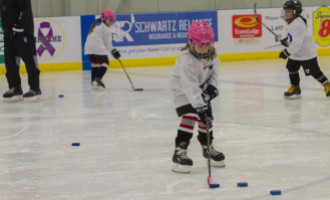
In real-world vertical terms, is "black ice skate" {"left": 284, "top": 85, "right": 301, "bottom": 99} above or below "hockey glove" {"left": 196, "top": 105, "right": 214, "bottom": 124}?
below

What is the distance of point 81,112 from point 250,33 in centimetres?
689

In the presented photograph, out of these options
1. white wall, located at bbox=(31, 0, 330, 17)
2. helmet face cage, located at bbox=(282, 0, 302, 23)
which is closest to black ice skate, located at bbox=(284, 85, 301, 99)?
helmet face cage, located at bbox=(282, 0, 302, 23)

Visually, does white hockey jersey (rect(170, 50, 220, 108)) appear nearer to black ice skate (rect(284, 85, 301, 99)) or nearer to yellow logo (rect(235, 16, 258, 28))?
black ice skate (rect(284, 85, 301, 99))

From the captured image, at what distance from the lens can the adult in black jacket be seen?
27.8ft

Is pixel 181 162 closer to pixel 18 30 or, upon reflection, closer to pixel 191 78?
pixel 191 78

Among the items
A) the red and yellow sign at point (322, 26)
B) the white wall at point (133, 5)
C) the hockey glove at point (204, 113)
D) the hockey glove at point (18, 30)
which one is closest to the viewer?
the hockey glove at point (204, 113)

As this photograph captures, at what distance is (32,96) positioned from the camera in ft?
28.6

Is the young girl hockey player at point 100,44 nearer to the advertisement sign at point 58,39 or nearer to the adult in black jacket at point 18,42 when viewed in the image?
the adult in black jacket at point 18,42

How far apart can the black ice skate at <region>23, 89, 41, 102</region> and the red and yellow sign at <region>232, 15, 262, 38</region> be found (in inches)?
232

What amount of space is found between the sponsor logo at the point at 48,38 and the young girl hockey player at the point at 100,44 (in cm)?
254

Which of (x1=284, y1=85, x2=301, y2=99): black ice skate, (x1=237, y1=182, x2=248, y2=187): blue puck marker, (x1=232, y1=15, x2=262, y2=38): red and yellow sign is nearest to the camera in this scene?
(x1=237, y1=182, x2=248, y2=187): blue puck marker

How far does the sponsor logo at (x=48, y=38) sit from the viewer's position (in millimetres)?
12289

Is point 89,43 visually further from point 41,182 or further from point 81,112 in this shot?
point 41,182

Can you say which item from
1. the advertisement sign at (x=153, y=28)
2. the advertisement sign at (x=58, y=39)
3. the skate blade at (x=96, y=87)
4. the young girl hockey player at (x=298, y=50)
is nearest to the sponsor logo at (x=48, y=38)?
the advertisement sign at (x=58, y=39)
